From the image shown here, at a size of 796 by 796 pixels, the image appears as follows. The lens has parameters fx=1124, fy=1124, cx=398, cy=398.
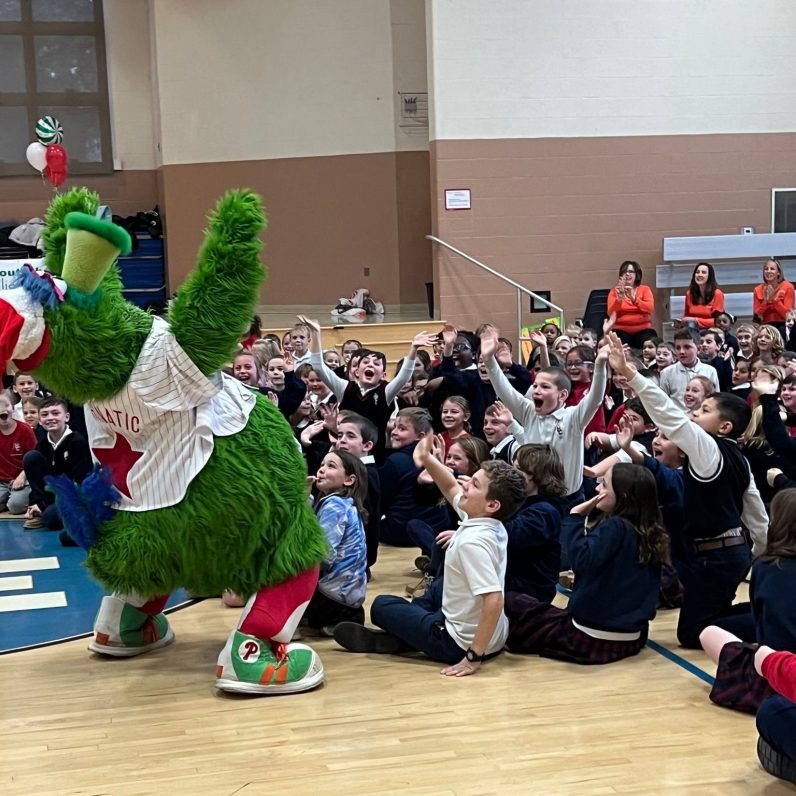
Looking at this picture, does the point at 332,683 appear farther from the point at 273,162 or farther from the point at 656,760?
the point at 273,162

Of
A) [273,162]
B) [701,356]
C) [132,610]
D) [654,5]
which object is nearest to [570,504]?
[132,610]

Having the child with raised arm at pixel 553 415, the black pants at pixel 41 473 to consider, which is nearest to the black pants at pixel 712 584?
the child with raised arm at pixel 553 415

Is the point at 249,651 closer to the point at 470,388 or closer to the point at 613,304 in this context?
the point at 470,388

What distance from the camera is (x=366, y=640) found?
14.2 ft

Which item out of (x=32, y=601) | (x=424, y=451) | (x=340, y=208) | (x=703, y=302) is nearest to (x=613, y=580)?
(x=424, y=451)

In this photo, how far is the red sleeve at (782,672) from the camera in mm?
2910

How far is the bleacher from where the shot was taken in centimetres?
1156

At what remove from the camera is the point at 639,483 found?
4.09 m

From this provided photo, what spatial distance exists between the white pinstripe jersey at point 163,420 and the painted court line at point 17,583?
70.0 inches

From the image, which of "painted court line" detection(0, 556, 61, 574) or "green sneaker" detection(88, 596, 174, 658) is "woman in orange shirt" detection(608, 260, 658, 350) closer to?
"painted court line" detection(0, 556, 61, 574)

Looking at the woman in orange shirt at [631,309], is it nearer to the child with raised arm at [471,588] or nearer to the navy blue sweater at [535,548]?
the navy blue sweater at [535,548]

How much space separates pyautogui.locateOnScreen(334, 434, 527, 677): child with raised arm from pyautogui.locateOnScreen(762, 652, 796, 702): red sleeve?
3.82ft

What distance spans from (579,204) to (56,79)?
656 centimetres

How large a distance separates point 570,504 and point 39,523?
3288mm
